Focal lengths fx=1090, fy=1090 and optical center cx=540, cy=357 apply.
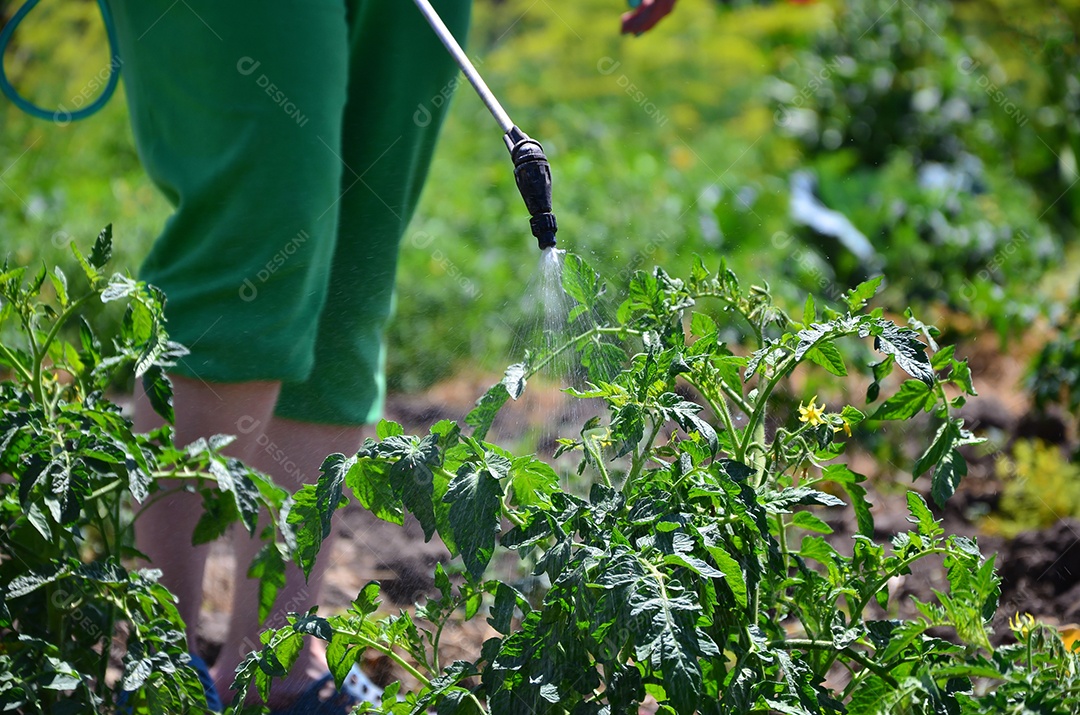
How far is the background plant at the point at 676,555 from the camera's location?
1130 millimetres

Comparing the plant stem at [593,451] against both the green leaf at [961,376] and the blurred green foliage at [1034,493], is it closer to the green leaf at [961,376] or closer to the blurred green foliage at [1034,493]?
the green leaf at [961,376]

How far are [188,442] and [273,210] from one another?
1.25ft

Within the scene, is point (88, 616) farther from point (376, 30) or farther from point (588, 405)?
point (588, 405)

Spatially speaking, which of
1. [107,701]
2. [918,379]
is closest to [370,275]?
[107,701]

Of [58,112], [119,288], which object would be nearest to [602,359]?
[119,288]

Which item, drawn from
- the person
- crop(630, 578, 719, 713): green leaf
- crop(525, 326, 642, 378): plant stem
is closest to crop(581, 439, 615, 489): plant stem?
crop(525, 326, 642, 378): plant stem

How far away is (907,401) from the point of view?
4.22 ft

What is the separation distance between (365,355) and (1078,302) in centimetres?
177

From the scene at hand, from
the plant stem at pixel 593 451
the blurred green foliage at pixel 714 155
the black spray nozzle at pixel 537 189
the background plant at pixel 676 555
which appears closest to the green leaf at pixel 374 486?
the background plant at pixel 676 555

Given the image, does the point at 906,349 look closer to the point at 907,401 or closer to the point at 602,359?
the point at 907,401

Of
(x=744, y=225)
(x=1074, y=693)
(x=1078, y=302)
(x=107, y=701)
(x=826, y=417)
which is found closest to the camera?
(x=1074, y=693)

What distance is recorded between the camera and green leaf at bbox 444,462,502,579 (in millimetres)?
1144

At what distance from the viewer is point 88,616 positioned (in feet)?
4.83

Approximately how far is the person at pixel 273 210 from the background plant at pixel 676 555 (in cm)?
46
